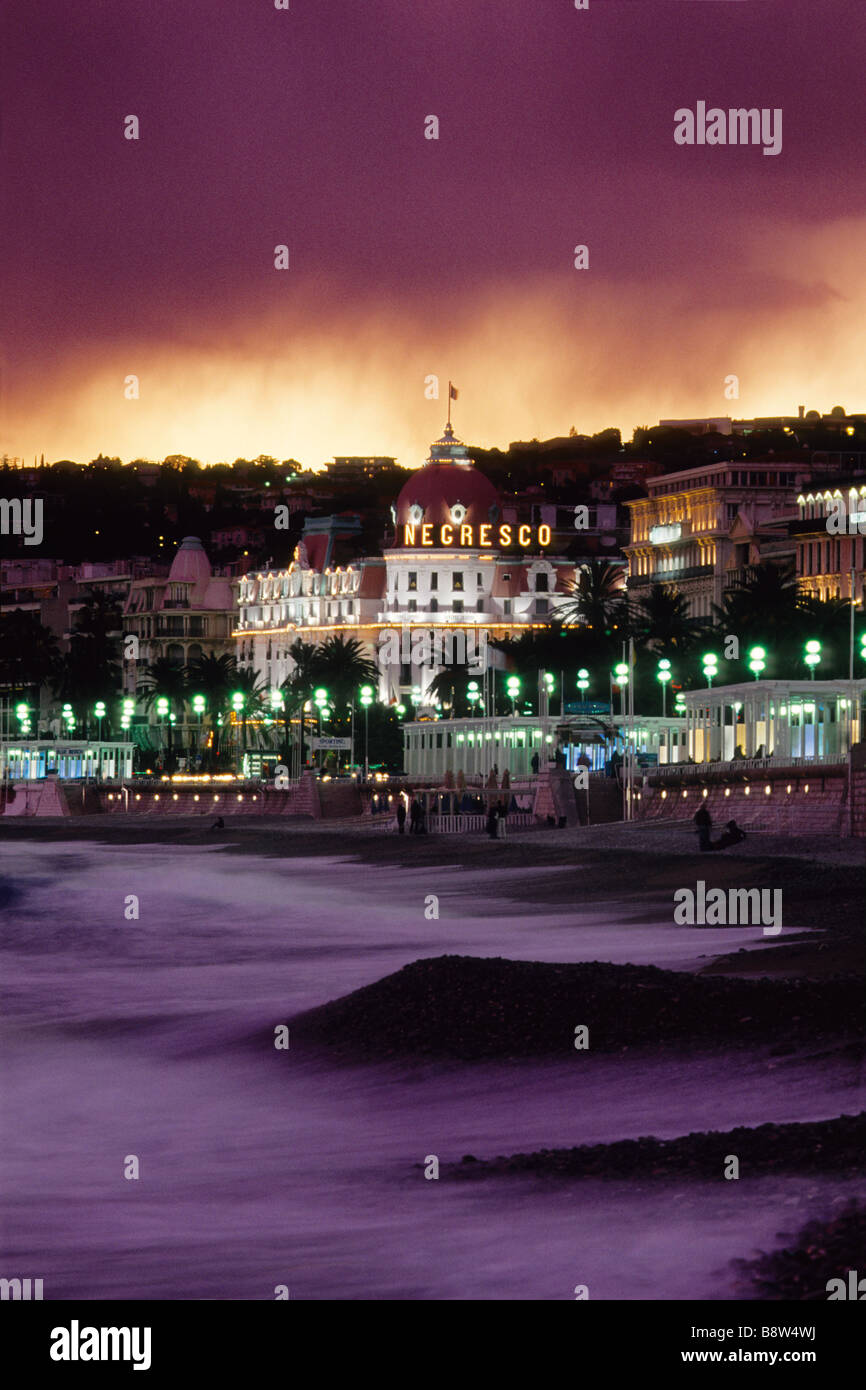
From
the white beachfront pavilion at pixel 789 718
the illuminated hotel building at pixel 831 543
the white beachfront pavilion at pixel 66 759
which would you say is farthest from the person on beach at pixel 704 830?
the white beachfront pavilion at pixel 66 759

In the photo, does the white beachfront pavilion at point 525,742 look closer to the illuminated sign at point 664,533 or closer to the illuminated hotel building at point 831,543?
the illuminated hotel building at point 831,543

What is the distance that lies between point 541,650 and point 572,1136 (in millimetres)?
145846

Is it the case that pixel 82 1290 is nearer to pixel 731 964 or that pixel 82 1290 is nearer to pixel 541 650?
pixel 731 964

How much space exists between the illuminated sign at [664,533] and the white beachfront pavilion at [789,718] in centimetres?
8078

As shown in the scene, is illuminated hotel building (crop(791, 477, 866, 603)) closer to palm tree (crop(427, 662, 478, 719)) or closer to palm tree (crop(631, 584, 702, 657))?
palm tree (crop(631, 584, 702, 657))

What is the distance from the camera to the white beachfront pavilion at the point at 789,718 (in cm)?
8531

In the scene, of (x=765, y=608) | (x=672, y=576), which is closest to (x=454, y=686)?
(x=672, y=576)

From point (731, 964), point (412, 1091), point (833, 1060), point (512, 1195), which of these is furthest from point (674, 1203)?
point (731, 964)

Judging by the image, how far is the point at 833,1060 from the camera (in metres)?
24.2

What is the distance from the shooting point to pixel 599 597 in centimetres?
17600

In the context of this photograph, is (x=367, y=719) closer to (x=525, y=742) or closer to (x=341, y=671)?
(x=341, y=671)

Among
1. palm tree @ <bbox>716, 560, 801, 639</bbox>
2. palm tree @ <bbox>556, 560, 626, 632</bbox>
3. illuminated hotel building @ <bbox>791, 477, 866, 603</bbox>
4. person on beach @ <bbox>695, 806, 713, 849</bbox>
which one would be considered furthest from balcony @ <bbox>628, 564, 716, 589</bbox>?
person on beach @ <bbox>695, 806, 713, 849</bbox>

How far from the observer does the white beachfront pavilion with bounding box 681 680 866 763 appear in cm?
8531
